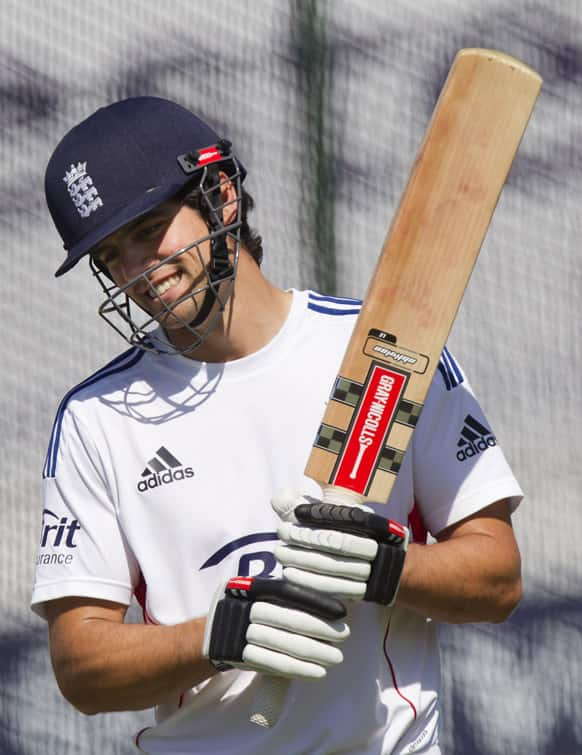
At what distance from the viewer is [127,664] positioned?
6.30 feet

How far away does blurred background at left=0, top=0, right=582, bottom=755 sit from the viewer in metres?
2.99

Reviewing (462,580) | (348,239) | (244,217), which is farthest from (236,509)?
(348,239)

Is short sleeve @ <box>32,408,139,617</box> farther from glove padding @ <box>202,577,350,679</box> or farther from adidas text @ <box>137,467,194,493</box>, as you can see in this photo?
glove padding @ <box>202,577,350,679</box>

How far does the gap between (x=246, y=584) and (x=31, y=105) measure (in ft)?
5.31

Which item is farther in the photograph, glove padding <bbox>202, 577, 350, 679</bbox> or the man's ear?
the man's ear

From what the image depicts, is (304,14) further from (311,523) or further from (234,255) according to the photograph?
(311,523)

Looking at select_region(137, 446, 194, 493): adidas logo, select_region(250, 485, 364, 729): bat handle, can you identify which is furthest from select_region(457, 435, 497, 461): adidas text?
select_region(137, 446, 194, 493): adidas logo

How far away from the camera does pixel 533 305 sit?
303cm

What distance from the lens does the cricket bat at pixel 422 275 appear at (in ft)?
6.28

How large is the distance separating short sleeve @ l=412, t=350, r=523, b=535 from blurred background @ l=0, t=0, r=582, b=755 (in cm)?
96

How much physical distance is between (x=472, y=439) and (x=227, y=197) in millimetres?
506

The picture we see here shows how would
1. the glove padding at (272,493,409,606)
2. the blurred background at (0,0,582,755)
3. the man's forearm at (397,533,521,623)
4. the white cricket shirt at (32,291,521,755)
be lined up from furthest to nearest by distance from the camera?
the blurred background at (0,0,582,755), the white cricket shirt at (32,291,521,755), the man's forearm at (397,533,521,623), the glove padding at (272,493,409,606)

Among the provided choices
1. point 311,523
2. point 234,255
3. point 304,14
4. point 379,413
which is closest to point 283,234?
point 304,14

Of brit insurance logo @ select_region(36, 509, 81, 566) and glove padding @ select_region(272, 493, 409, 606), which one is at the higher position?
glove padding @ select_region(272, 493, 409, 606)
